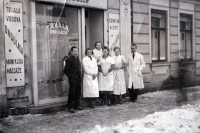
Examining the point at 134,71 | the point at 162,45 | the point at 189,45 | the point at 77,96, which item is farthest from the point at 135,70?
the point at 189,45

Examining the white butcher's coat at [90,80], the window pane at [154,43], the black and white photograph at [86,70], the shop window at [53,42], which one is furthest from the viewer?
the window pane at [154,43]

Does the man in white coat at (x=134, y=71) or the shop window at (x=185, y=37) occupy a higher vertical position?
the shop window at (x=185, y=37)

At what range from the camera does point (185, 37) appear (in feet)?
43.6

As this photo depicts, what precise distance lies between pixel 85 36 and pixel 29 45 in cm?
258

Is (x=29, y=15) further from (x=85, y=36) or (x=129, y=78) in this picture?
(x=129, y=78)

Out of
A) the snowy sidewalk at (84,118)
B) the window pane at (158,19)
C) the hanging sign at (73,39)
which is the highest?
the window pane at (158,19)

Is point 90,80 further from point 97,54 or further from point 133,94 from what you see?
point 133,94

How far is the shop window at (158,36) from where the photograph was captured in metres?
11.7

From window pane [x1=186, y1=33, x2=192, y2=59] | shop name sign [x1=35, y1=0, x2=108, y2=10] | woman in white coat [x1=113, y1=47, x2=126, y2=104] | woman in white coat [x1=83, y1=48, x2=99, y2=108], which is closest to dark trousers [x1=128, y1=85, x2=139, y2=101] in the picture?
woman in white coat [x1=113, y1=47, x2=126, y2=104]

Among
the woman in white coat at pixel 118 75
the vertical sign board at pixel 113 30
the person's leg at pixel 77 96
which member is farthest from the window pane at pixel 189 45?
the person's leg at pixel 77 96

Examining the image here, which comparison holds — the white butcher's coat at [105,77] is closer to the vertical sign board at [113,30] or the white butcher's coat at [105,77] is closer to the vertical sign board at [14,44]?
the vertical sign board at [113,30]

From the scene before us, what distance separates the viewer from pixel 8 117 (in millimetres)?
6898

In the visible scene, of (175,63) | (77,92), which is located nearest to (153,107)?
(77,92)

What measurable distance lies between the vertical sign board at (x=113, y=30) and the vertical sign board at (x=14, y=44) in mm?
3346
